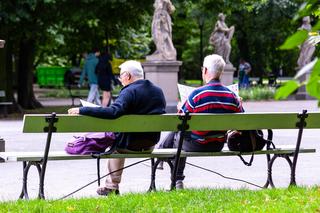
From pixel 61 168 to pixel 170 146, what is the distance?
249 centimetres

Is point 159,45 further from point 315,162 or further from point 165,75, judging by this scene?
point 315,162

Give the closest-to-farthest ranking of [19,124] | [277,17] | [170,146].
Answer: [170,146], [19,124], [277,17]

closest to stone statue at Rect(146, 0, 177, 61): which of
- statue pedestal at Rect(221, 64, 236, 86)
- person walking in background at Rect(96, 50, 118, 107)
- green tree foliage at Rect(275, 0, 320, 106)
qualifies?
person walking in background at Rect(96, 50, 118, 107)

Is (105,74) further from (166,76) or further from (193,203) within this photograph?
(193,203)

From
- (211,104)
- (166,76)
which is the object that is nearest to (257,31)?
(166,76)

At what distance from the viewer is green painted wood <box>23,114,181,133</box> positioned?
669 centimetres

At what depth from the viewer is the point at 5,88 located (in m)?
22.5

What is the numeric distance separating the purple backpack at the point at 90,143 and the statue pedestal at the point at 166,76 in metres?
14.6

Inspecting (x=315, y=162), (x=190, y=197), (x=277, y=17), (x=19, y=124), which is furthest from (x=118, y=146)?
(x=277, y=17)

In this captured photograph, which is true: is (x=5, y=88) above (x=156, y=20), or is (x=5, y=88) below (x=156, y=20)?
below

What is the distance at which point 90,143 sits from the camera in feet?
24.1

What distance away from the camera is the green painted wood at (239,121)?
23.5ft

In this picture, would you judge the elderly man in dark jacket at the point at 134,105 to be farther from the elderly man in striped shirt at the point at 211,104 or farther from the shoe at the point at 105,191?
the elderly man in striped shirt at the point at 211,104

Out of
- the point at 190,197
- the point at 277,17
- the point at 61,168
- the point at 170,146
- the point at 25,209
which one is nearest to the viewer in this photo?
the point at 25,209
